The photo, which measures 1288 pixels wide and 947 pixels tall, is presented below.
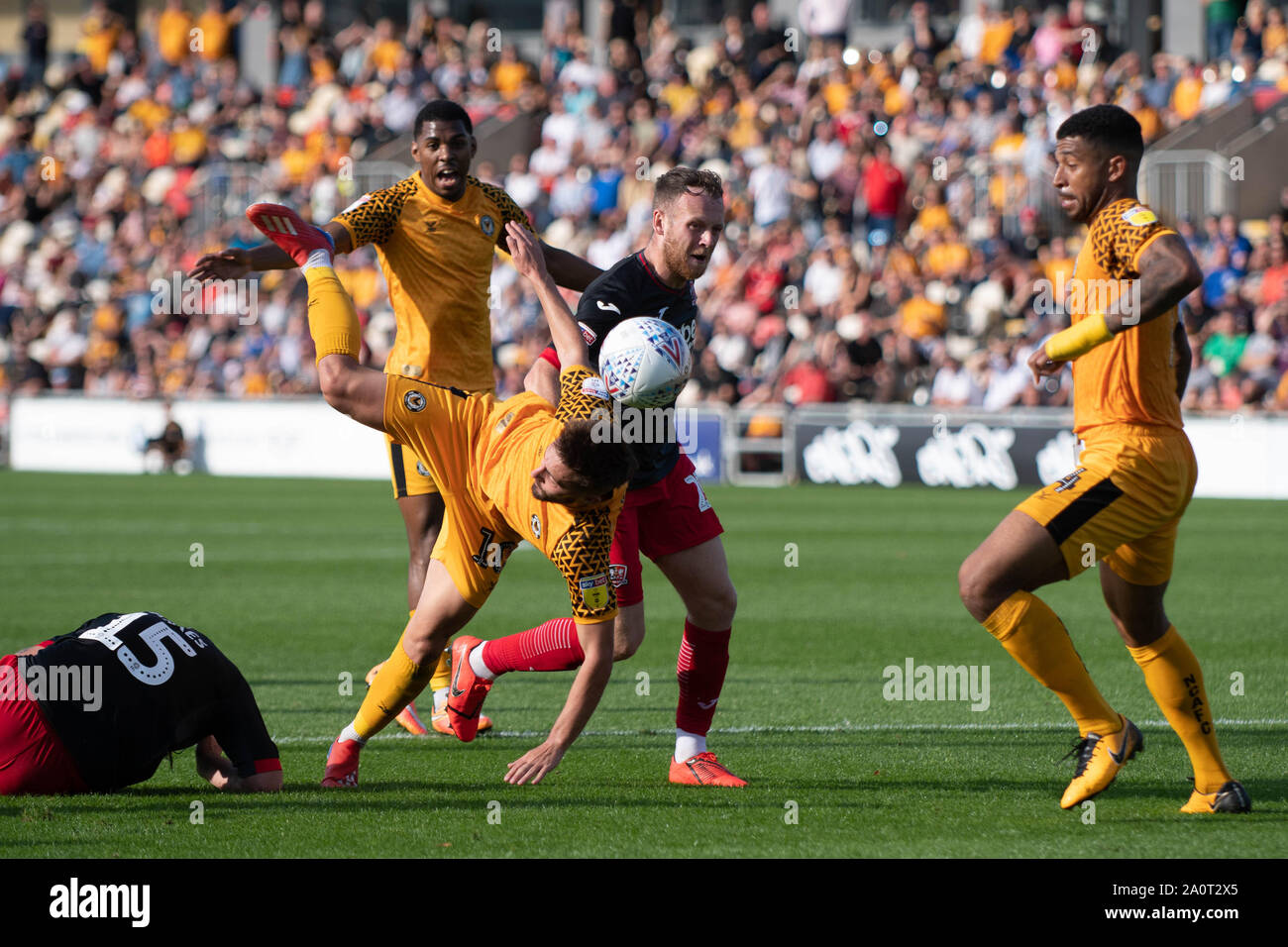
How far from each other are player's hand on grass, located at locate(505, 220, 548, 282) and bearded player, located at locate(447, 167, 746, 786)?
0.73 feet

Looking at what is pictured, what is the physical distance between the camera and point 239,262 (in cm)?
679

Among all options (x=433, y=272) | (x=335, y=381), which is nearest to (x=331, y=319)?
(x=335, y=381)

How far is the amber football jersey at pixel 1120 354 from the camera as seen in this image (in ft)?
18.8

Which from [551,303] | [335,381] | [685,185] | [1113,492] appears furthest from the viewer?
[685,185]

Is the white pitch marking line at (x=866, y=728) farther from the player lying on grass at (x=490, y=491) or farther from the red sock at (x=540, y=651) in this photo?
the player lying on grass at (x=490, y=491)

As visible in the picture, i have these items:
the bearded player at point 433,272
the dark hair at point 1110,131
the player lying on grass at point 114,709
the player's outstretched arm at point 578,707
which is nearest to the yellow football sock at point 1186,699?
the dark hair at point 1110,131

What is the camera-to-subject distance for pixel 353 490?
76.1 ft

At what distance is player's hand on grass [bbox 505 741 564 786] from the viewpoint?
5855mm

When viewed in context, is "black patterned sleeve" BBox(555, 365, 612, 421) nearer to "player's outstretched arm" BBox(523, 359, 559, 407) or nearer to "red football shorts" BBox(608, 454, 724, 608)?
"player's outstretched arm" BBox(523, 359, 559, 407)

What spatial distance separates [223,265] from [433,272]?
1.42 meters

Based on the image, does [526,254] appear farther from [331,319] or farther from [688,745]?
[688,745]

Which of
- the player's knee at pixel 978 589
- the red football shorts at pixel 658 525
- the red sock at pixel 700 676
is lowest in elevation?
the red sock at pixel 700 676

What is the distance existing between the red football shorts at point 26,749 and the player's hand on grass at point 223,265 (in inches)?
65.1

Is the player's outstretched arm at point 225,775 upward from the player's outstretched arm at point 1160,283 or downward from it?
downward
